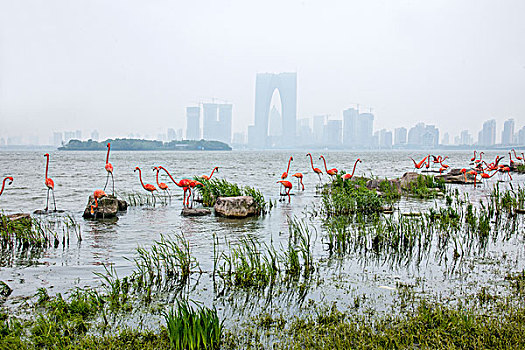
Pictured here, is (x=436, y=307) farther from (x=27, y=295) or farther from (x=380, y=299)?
(x=27, y=295)

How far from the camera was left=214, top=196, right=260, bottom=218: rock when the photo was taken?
528 inches

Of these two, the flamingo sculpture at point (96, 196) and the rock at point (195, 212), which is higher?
→ the flamingo sculpture at point (96, 196)

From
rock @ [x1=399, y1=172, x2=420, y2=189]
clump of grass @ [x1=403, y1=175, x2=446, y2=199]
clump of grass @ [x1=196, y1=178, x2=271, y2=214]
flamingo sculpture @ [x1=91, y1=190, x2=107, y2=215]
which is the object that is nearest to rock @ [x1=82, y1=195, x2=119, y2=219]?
flamingo sculpture @ [x1=91, y1=190, x2=107, y2=215]

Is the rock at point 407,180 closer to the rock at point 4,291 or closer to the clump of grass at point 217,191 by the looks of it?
the clump of grass at point 217,191

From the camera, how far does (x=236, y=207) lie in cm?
1348

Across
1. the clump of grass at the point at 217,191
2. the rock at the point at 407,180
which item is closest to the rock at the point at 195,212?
the clump of grass at the point at 217,191

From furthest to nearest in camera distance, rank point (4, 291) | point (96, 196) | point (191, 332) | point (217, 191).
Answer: point (217, 191) < point (96, 196) < point (4, 291) < point (191, 332)

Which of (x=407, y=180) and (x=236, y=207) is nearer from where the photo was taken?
(x=236, y=207)

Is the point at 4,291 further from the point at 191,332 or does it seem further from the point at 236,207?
the point at 236,207

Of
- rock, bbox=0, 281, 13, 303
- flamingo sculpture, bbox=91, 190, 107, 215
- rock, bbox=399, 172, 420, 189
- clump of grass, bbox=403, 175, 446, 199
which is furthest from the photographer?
rock, bbox=399, 172, 420, 189

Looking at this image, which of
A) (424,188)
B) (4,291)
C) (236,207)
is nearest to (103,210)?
(236,207)

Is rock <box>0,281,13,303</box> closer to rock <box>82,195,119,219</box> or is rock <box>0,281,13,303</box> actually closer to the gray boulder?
rock <box>82,195,119,219</box>

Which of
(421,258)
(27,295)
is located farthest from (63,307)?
(421,258)

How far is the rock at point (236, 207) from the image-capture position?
13414mm
